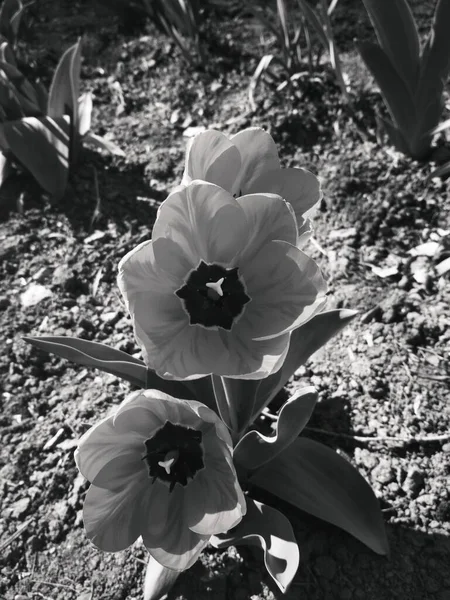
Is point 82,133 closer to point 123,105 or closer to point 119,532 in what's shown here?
point 123,105

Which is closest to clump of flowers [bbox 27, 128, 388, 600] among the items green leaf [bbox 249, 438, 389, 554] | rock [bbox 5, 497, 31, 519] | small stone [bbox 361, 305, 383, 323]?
green leaf [bbox 249, 438, 389, 554]

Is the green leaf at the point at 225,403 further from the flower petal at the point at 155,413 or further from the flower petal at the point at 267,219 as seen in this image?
the flower petal at the point at 267,219

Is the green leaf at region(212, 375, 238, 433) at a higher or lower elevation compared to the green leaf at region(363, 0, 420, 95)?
lower

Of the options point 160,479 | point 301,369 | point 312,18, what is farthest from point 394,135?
point 160,479

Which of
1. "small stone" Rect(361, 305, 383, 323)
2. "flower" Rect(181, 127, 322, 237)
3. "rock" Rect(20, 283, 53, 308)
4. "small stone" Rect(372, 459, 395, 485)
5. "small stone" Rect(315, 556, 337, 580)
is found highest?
"flower" Rect(181, 127, 322, 237)

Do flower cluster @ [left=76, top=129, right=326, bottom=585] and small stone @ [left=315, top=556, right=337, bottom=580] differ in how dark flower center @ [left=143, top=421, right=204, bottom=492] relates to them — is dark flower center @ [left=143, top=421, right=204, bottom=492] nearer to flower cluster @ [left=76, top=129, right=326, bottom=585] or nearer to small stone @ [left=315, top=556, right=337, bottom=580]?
flower cluster @ [left=76, top=129, right=326, bottom=585]

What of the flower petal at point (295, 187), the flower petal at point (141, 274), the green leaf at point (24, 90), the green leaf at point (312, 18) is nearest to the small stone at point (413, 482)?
the flower petal at point (295, 187)

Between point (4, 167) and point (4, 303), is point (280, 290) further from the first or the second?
point (4, 167)
